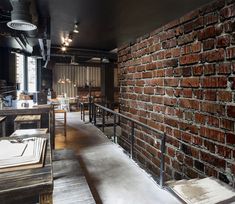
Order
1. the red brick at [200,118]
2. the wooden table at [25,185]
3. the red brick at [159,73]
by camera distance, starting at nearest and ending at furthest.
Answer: the wooden table at [25,185] < the red brick at [200,118] < the red brick at [159,73]

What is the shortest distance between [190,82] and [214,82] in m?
0.33

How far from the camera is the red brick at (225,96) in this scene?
184 cm

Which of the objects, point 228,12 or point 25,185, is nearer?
point 25,185

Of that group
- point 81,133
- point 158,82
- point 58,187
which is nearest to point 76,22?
point 158,82

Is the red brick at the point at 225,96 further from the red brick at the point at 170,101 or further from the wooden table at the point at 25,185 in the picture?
the wooden table at the point at 25,185

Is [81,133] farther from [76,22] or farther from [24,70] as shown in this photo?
[24,70]

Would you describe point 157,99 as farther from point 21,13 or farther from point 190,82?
point 21,13

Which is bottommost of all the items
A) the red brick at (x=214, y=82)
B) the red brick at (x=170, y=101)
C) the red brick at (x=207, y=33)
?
the red brick at (x=170, y=101)

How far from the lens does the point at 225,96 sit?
1881mm

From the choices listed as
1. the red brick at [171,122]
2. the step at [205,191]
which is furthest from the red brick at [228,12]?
the step at [205,191]

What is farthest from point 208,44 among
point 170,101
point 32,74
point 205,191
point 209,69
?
point 32,74

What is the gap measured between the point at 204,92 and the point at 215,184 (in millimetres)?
867

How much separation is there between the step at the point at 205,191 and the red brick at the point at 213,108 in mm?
629

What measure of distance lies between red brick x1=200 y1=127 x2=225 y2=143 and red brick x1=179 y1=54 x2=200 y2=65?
72 centimetres
